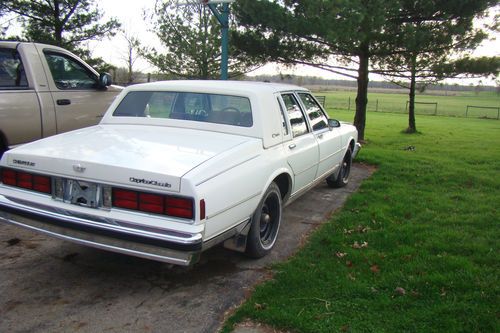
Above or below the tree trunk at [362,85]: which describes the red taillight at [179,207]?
below

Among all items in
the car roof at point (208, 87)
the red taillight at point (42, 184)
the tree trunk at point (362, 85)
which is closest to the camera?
the red taillight at point (42, 184)

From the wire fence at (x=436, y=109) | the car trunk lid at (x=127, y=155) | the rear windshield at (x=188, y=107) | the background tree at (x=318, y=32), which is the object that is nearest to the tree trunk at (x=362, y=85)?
the background tree at (x=318, y=32)

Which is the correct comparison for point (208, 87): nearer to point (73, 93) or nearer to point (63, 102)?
point (63, 102)

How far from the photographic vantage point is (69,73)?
6.42 meters

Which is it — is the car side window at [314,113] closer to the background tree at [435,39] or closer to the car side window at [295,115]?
the car side window at [295,115]

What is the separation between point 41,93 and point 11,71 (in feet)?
1.40

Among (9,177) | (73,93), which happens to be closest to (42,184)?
(9,177)

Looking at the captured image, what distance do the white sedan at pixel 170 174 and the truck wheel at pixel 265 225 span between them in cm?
1

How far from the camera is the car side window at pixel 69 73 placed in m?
6.14

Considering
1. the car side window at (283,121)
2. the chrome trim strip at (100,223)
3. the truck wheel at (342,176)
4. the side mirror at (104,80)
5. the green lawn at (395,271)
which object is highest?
the side mirror at (104,80)

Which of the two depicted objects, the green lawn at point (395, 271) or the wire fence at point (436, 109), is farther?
the wire fence at point (436, 109)

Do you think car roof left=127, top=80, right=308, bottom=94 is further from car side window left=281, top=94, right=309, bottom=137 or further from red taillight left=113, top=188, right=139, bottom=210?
red taillight left=113, top=188, right=139, bottom=210

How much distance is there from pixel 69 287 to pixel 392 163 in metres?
7.25

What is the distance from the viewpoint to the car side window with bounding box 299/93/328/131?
5.50 meters
